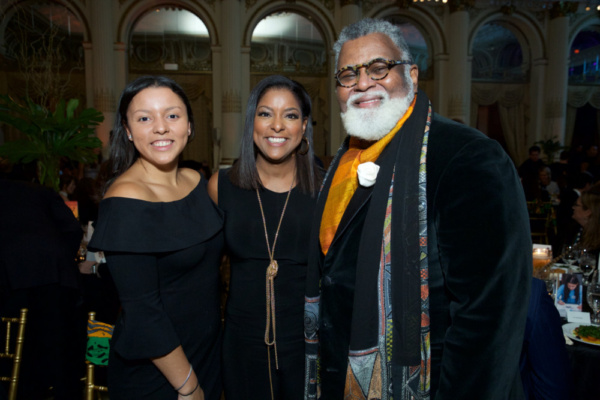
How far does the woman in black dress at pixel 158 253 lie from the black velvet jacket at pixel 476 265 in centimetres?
80

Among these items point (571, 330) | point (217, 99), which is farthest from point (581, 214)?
point (217, 99)

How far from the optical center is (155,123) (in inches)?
63.5

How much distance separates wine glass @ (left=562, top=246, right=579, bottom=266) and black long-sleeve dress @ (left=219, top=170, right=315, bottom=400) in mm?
2658

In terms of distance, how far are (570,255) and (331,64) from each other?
31.8 feet

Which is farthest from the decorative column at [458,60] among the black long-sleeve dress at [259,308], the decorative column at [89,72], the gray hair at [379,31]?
the gray hair at [379,31]

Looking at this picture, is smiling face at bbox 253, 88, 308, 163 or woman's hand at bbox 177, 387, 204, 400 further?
smiling face at bbox 253, 88, 308, 163

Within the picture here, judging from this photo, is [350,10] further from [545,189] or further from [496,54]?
[545,189]

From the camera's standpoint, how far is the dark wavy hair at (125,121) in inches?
63.3

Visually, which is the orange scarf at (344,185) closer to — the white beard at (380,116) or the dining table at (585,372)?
the white beard at (380,116)

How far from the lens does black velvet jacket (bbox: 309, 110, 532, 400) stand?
1.09 m

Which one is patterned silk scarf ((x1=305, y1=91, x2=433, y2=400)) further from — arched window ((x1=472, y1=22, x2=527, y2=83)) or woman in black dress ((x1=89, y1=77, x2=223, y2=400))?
arched window ((x1=472, y1=22, x2=527, y2=83))

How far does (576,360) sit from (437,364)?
4.16 feet

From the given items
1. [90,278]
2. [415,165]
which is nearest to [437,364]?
[415,165]

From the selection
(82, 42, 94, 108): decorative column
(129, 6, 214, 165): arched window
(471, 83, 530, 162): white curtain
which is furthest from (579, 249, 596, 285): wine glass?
(471, 83, 530, 162): white curtain
